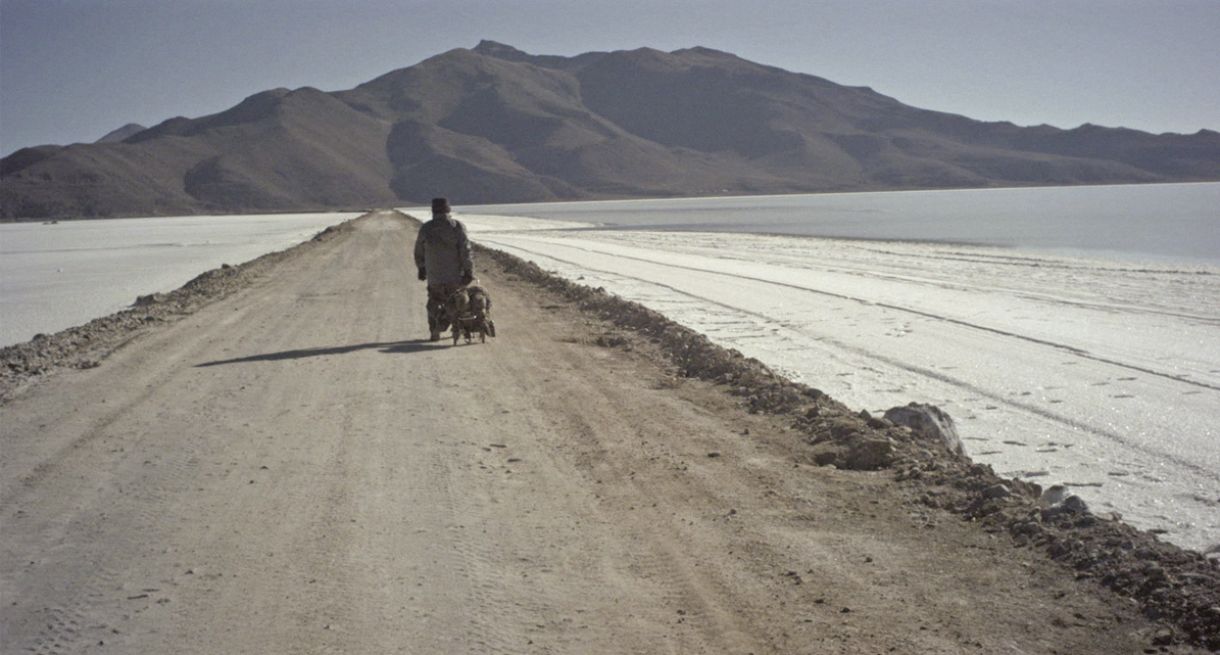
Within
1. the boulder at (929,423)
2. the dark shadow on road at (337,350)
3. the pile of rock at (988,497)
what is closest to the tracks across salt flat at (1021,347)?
the boulder at (929,423)

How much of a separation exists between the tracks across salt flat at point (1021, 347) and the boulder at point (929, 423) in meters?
0.28

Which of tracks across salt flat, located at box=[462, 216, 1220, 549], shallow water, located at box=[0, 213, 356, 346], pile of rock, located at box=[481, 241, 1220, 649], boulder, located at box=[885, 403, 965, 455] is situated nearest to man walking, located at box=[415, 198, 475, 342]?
pile of rock, located at box=[481, 241, 1220, 649]

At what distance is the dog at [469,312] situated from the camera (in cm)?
1362

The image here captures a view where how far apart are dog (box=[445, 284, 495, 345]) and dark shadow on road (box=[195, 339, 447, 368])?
12.2 inches

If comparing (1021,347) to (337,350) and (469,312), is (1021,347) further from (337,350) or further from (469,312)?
(337,350)

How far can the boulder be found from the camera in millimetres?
8391

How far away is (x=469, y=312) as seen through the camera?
44.9 feet

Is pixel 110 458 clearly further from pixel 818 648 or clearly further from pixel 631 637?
pixel 818 648

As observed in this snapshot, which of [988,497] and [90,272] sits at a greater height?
[988,497]

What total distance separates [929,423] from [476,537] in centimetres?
398

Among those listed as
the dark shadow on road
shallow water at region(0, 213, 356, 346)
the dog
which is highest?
the dog

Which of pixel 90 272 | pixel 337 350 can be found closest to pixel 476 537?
pixel 337 350

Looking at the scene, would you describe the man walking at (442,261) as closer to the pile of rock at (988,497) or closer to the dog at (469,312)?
the dog at (469,312)

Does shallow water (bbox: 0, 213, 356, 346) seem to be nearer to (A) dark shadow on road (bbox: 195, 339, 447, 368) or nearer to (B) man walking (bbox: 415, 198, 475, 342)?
(A) dark shadow on road (bbox: 195, 339, 447, 368)
